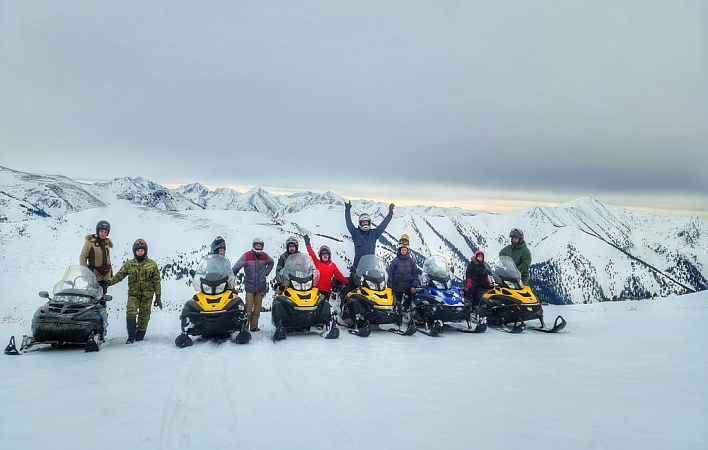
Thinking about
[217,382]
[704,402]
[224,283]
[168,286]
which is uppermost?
[224,283]

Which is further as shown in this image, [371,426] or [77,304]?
[77,304]

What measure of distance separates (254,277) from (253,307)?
75 cm

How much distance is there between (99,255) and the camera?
9.14 metres

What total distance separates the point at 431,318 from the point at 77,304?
682cm

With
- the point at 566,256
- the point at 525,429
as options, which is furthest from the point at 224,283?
the point at 566,256

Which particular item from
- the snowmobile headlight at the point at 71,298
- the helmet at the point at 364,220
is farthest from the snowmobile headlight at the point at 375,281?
the snowmobile headlight at the point at 71,298

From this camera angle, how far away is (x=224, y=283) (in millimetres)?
8734

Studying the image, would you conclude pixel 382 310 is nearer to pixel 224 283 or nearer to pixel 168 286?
pixel 224 283

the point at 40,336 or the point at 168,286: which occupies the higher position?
the point at 40,336

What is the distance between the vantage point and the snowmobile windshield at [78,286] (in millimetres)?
7730

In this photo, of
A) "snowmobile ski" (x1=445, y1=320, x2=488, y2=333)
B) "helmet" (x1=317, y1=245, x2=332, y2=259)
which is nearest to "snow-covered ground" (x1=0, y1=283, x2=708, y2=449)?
"snowmobile ski" (x1=445, y1=320, x2=488, y2=333)

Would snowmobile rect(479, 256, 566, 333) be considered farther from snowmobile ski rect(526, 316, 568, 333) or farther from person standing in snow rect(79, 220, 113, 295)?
person standing in snow rect(79, 220, 113, 295)

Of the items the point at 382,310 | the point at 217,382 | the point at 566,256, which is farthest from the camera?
the point at 566,256

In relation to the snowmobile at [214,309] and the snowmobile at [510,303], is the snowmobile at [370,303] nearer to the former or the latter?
the snowmobile at [510,303]
